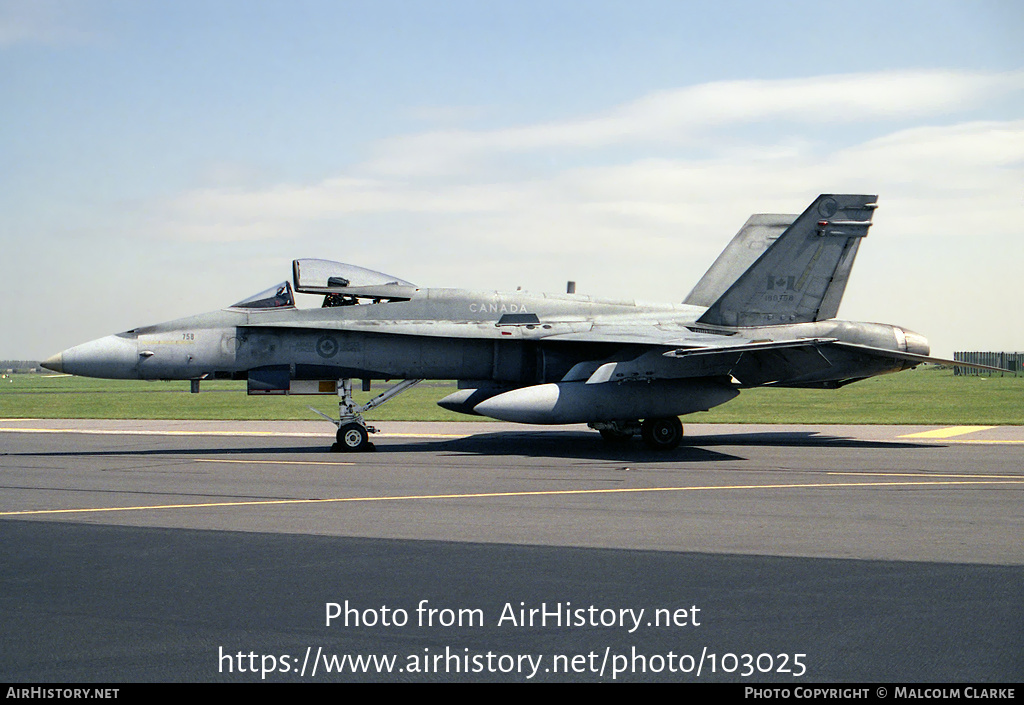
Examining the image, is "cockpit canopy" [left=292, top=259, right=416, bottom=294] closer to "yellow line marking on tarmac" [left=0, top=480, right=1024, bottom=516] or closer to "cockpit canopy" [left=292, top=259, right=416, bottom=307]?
"cockpit canopy" [left=292, top=259, right=416, bottom=307]

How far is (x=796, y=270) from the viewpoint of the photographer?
2106cm

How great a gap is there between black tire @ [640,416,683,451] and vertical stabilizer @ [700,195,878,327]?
8.40 feet

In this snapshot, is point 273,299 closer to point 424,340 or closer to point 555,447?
point 424,340

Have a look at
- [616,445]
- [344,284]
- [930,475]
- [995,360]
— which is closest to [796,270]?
[616,445]

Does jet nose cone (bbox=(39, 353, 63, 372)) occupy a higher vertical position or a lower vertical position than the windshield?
lower

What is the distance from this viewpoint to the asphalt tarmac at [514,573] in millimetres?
5625

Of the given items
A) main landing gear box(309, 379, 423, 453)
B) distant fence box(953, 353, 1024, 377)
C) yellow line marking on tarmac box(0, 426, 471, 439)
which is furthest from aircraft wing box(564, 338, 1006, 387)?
distant fence box(953, 353, 1024, 377)

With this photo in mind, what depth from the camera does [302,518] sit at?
10.9 meters

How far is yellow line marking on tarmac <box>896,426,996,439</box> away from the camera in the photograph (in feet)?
73.4

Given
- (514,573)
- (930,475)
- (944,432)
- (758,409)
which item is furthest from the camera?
(758,409)

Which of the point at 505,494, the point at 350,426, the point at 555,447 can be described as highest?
the point at 350,426

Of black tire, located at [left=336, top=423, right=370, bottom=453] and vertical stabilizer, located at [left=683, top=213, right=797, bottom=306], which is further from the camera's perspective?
vertical stabilizer, located at [left=683, top=213, right=797, bottom=306]

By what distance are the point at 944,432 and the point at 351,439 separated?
46.2 feet
